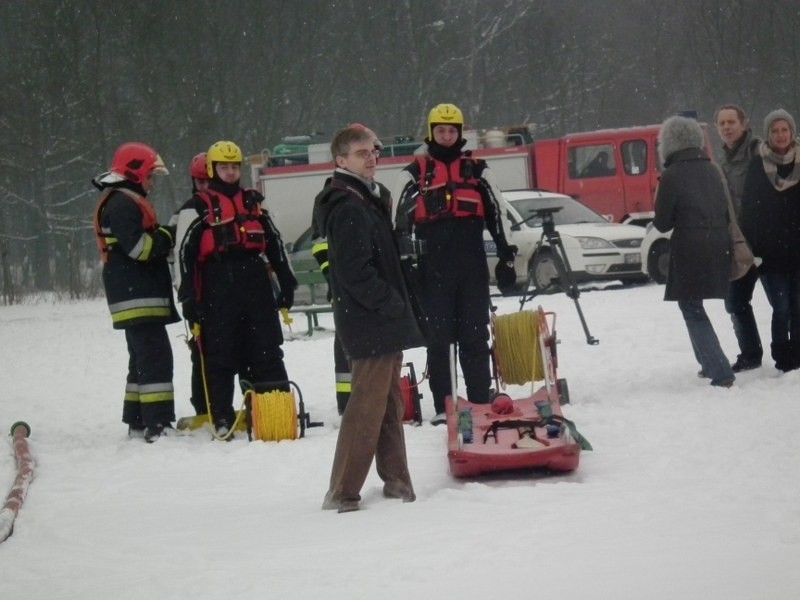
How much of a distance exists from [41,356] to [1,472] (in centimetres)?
820

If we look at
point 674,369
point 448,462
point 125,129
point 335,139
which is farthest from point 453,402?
point 125,129

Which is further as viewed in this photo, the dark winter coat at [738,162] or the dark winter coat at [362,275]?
the dark winter coat at [738,162]

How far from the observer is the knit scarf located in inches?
361

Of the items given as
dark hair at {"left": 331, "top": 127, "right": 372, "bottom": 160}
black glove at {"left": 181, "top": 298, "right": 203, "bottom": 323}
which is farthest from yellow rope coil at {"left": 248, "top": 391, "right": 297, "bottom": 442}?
dark hair at {"left": 331, "top": 127, "right": 372, "bottom": 160}

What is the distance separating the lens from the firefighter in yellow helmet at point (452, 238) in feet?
27.3

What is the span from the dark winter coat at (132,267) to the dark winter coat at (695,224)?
337 centimetres

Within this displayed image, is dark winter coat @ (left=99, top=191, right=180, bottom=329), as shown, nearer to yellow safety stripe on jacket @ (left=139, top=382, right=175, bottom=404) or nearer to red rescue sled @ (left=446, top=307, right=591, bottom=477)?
yellow safety stripe on jacket @ (left=139, top=382, right=175, bottom=404)

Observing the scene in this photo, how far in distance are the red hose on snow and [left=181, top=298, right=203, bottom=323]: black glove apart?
50.3 inches

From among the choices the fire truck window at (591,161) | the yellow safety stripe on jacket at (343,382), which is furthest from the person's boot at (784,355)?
the fire truck window at (591,161)

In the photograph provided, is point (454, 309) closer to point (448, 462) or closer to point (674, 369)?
point (448, 462)

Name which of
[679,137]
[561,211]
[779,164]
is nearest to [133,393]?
[679,137]

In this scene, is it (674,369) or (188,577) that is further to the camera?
(674,369)

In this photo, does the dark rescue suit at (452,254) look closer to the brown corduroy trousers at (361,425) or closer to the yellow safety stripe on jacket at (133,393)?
the yellow safety stripe on jacket at (133,393)

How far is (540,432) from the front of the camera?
6.83 meters
